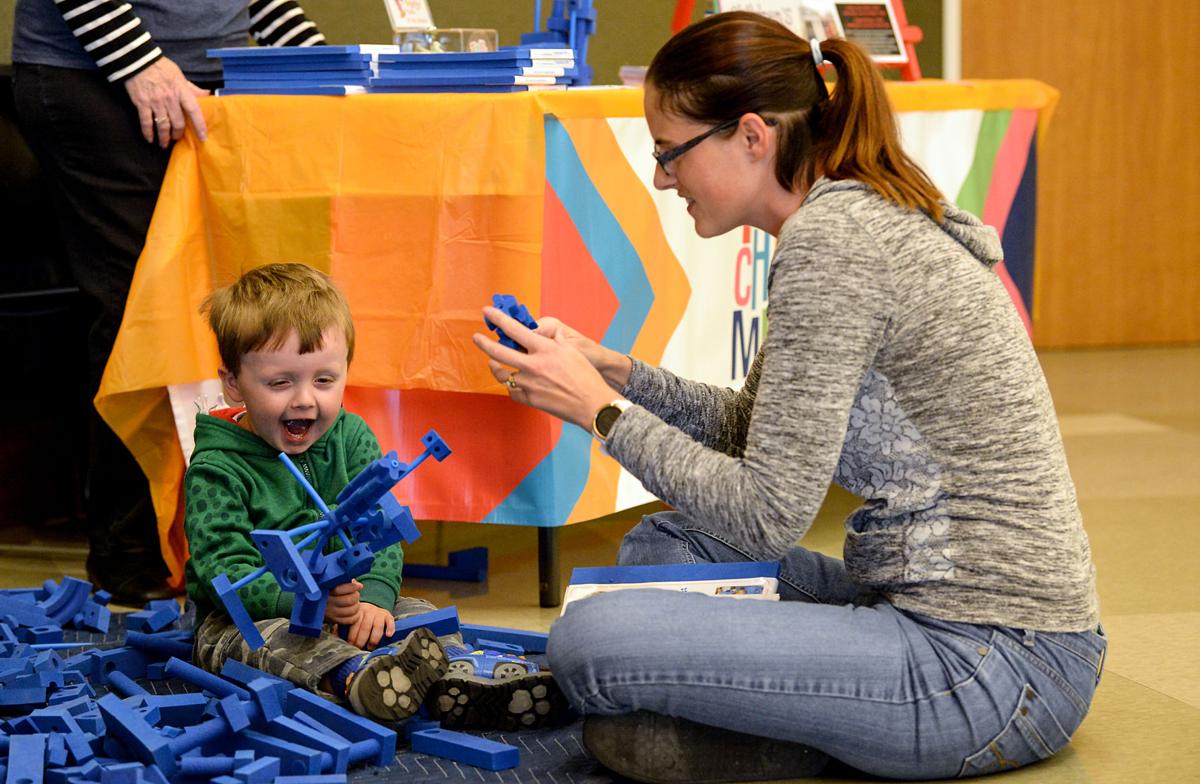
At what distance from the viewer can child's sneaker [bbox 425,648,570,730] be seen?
189cm

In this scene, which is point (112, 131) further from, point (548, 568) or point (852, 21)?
point (852, 21)

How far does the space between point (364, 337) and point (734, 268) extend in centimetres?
80

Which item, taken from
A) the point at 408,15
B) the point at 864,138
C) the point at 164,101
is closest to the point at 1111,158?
the point at 408,15

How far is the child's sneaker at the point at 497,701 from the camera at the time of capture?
1887 mm

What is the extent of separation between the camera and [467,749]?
5.88 ft

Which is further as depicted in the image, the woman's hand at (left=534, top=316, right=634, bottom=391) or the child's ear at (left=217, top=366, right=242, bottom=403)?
the child's ear at (left=217, top=366, right=242, bottom=403)

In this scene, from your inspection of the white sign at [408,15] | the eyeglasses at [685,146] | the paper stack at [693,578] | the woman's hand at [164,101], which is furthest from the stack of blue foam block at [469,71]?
the paper stack at [693,578]

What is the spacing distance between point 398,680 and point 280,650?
0.23 m

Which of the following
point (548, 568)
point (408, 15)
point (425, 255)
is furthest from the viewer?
point (408, 15)

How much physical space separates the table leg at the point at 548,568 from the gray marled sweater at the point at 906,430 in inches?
36.4

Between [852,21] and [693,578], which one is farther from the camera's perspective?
[852,21]

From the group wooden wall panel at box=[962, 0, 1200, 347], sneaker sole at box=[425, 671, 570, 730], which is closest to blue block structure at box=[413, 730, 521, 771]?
sneaker sole at box=[425, 671, 570, 730]

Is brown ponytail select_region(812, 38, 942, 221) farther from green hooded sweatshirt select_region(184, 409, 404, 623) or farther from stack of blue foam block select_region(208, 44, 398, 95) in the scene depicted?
stack of blue foam block select_region(208, 44, 398, 95)

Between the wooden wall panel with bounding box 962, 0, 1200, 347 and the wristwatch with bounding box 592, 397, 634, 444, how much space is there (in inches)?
162
